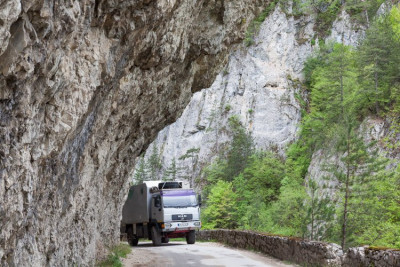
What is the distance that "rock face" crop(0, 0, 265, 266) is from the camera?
5.35 meters

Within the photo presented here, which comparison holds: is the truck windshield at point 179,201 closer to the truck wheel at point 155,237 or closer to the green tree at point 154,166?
the truck wheel at point 155,237

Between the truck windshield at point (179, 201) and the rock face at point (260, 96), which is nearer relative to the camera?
the truck windshield at point (179, 201)

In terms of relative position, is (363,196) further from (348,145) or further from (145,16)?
(145,16)

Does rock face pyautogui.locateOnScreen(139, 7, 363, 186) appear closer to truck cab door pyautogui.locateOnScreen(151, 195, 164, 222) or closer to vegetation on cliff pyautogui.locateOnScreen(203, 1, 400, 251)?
vegetation on cliff pyautogui.locateOnScreen(203, 1, 400, 251)

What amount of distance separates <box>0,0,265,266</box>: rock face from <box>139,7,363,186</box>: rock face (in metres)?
43.0

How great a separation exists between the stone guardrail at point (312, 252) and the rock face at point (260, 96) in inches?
1506

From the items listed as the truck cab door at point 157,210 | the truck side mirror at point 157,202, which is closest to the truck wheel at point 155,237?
the truck cab door at point 157,210

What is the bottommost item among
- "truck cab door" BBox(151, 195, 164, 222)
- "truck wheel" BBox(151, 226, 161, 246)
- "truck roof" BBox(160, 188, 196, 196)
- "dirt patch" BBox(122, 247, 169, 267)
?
"dirt patch" BBox(122, 247, 169, 267)

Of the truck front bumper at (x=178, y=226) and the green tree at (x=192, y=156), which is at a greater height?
the green tree at (x=192, y=156)

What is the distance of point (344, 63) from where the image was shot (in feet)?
155

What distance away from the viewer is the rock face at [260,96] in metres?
59.4

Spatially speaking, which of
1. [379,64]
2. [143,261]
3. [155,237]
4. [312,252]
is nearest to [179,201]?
[155,237]

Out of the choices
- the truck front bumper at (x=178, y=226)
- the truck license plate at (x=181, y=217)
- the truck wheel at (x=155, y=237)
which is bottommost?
the truck wheel at (x=155, y=237)

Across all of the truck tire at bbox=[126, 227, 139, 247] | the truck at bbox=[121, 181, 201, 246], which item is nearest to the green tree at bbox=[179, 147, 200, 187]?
the truck tire at bbox=[126, 227, 139, 247]
